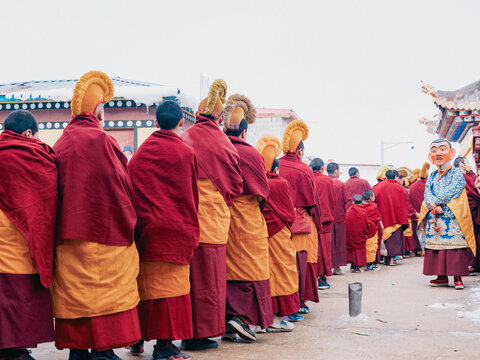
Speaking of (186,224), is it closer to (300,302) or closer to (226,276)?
(226,276)

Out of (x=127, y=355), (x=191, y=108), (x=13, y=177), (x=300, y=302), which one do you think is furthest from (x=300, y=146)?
(x=191, y=108)

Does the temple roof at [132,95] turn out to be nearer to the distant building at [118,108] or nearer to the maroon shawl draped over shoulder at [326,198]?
the distant building at [118,108]

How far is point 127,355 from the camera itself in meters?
4.68

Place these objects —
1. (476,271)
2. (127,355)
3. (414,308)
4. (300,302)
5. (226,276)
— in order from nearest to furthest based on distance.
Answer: (127,355) < (226,276) < (300,302) < (414,308) < (476,271)

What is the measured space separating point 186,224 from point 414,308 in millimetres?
3710

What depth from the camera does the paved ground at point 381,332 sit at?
4656mm

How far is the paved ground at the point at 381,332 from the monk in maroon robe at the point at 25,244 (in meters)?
0.90

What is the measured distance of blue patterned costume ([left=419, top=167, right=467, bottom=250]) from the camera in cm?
837

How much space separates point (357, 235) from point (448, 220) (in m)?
2.46

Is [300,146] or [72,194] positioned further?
[300,146]

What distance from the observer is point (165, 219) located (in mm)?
4246

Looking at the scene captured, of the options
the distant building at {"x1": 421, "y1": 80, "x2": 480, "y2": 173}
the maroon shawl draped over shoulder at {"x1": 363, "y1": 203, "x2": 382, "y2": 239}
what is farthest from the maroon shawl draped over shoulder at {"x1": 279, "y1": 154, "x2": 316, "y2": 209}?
the distant building at {"x1": 421, "y1": 80, "x2": 480, "y2": 173}

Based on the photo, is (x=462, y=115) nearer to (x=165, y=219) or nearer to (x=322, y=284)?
(x=322, y=284)

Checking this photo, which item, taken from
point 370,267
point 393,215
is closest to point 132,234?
point 370,267
